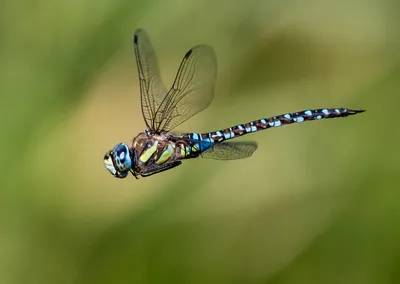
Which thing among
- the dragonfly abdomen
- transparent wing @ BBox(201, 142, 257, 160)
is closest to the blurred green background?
the dragonfly abdomen

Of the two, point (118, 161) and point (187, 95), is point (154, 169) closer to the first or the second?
point (118, 161)

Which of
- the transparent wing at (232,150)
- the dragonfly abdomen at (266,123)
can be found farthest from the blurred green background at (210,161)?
the transparent wing at (232,150)

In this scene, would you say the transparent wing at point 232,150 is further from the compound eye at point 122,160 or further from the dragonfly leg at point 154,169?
the compound eye at point 122,160

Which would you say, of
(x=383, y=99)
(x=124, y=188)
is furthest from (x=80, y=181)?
A: (x=383, y=99)

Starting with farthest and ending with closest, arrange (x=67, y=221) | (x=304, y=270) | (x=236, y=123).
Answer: (x=236, y=123) < (x=67, y=221) < (x=304, y=270)

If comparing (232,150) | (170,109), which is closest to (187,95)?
(170,109)

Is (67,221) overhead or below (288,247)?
overhead

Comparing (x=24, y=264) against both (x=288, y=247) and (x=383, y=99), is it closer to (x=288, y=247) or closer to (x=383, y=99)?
(x=288, y=247)
